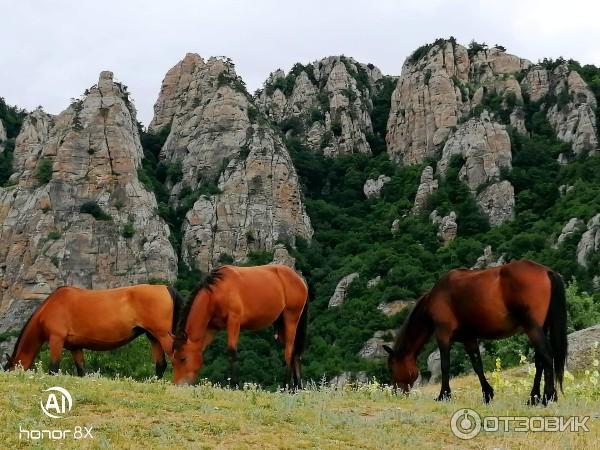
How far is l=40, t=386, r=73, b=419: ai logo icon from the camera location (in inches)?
358

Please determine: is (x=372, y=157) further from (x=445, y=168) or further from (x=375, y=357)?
(x=375, y=357)

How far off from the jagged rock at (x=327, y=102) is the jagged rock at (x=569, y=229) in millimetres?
54770

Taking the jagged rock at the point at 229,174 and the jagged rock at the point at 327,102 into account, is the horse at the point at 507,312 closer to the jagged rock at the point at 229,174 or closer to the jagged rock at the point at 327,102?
the jagged rock at the point at 229,174

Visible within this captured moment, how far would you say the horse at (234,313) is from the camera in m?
13.0

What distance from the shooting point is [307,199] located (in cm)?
11100

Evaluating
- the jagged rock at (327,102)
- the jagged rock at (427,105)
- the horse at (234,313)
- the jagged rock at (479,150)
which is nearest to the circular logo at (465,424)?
the horse at (234,313)

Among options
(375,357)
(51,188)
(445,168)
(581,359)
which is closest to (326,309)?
(375,357)

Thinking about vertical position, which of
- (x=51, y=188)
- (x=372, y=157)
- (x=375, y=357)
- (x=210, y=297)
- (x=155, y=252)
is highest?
(x=372, y=157)

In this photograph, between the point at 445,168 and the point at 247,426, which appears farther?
the point at 445,168

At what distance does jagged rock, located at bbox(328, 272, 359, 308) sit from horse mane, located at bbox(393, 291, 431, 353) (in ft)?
196

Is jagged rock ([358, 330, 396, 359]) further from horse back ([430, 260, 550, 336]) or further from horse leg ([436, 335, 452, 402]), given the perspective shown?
horse back ([430, 260, 550, 336])

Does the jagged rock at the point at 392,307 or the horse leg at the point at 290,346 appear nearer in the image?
the horse leg at the point at 290,346

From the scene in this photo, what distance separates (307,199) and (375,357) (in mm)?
53626

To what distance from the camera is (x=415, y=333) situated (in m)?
13.1
